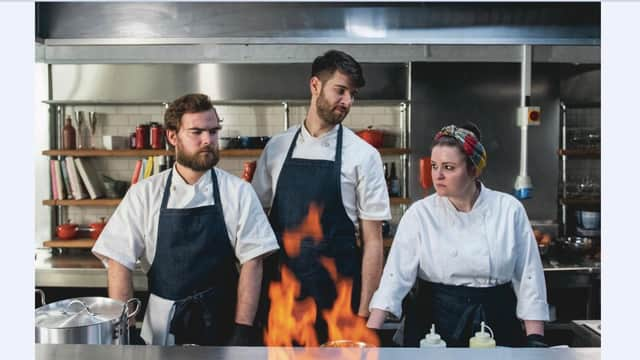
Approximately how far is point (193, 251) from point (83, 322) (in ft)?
3.57

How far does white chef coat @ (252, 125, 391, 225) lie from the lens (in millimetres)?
3047

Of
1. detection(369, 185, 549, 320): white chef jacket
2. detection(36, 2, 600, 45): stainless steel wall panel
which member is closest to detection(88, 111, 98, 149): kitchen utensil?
detection(36, 2, 600, 45): stainless steel wall panel

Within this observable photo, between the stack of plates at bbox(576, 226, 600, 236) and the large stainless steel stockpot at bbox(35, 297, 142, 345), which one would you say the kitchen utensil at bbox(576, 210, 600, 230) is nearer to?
the stack of plates at bbox(576, 226, 600, 236)

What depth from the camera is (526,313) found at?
267 centimetres

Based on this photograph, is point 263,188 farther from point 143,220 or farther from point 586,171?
point 586,171

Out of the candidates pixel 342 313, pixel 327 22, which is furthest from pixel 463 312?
pixel 327 22

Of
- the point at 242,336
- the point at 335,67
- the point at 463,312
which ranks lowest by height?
the point at 242,336

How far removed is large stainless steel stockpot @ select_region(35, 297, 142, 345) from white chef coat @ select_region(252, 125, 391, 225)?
4.13 feet

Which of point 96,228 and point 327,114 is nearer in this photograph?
point 327,114

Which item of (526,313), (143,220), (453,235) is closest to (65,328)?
(143,220)

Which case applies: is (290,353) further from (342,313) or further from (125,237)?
(342,313)

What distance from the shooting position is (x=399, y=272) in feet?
8.96

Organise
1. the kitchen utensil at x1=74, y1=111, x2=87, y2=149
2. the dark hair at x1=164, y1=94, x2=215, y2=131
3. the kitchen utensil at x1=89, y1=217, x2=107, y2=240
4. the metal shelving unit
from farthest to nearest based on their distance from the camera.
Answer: the kitchen utensil at x1=74, y1=111, x2=87, y2=149, the metal shelving unit, the kitchen utensil at x1=89, y1=217, x2=107, y2=240, the dark hair at x1=164, y1=94, x2=215, y2=131

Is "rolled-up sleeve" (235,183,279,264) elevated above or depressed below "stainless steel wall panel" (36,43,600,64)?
below
